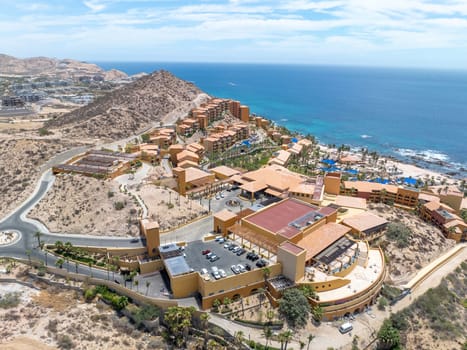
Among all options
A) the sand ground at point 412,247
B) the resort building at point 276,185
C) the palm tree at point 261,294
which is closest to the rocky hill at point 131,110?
the resort building at point 276,185

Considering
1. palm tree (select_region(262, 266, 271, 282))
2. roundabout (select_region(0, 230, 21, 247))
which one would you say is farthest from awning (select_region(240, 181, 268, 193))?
roundabout (select_region(0, 230, 21, 247))

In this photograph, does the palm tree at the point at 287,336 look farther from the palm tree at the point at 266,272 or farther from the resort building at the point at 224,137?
the resort building at the point at 224,137

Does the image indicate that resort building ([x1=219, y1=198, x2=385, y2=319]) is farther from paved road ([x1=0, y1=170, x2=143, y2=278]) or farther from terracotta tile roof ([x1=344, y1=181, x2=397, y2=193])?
terracotta tile roof ([x1=344, y1=181, x2=397, y2=193])

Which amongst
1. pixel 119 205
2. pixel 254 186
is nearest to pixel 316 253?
pixel 254 186

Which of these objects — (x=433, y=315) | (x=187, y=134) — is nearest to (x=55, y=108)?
(x=187, y=134)

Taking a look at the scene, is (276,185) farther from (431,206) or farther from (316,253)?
(431,206)

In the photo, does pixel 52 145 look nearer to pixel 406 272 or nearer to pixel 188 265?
pixel 188 265
